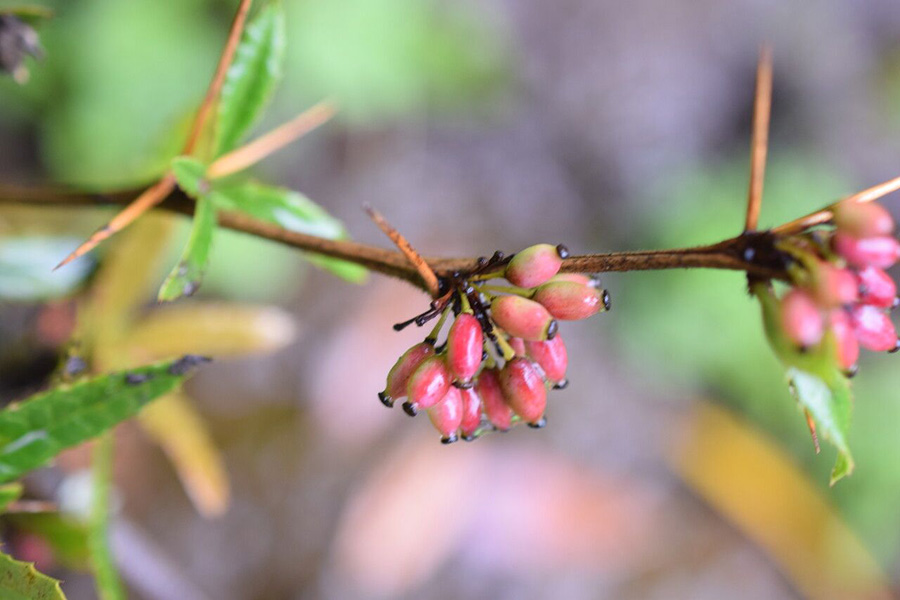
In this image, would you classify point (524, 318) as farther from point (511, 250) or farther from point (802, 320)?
point (511, 250)

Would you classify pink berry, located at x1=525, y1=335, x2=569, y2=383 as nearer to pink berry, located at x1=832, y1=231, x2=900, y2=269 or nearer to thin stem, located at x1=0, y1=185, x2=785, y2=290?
thin stem, located at x1=0, y1=185, x2=785, y2=290

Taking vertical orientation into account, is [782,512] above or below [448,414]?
above

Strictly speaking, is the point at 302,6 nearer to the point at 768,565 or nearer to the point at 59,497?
the point at 59,497

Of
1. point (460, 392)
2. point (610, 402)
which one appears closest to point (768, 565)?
point (610, 402)

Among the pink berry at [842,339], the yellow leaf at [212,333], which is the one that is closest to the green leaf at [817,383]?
the pink berry at [842,339]

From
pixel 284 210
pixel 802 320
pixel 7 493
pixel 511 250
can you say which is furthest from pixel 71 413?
pixel 511 250

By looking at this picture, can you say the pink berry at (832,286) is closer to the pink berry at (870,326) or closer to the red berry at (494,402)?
the pink berry at (870,326)
